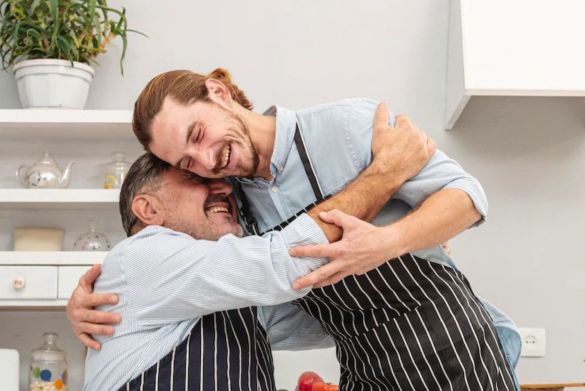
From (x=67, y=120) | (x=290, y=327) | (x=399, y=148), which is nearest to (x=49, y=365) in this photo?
(x=67, y=120)

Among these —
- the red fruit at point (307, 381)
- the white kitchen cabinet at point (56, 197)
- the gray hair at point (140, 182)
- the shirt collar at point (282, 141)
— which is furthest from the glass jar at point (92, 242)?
the shirt collar at point (282, 141)

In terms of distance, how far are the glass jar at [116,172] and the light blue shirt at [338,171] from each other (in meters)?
1.38

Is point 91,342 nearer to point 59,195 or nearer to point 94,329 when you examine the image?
point 94,329

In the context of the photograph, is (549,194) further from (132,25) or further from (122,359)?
(122,359)

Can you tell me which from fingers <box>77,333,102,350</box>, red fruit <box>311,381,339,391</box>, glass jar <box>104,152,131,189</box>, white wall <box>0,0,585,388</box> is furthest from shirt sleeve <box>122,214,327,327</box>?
white wall <box>0,0,585,388</box>

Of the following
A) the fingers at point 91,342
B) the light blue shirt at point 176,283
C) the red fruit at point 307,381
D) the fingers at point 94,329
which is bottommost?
the red fruit at point 307,381

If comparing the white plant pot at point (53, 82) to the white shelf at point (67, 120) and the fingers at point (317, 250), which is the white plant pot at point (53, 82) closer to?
the white shelf at point (67, 120)

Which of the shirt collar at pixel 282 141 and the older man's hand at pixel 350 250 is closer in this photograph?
the older man's hand at pixel 350 250

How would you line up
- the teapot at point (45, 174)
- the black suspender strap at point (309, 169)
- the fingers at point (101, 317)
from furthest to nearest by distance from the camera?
the teapot at point (45, 174) < the black suspender strap at point (309, 169) < the fingers at point (101, 317)

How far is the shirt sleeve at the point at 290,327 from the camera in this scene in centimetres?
183

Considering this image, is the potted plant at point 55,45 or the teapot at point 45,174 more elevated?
the potted plant at point 55,45

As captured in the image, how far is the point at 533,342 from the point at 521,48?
40.3 inches

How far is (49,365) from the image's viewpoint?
3.02m

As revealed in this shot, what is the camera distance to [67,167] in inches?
121
